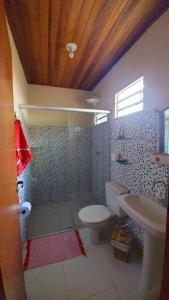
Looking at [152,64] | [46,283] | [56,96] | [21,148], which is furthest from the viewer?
[56,96]

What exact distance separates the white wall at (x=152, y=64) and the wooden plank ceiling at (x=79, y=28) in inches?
3.3

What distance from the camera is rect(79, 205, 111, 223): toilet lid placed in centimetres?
184

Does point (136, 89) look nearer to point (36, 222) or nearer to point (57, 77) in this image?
point (57, 77)

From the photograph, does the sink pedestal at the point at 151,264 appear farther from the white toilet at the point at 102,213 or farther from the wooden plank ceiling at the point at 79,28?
the wooden plank ceiling at the point at 79,28

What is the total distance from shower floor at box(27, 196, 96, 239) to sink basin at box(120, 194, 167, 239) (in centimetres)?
122

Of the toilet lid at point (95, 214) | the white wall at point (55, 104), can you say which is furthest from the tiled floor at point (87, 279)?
the white wall at point (55, 104)

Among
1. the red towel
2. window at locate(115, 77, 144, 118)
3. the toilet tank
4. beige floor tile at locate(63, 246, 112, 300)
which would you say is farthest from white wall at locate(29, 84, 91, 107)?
beige floor tile at locate(63, 246, 112, 300)

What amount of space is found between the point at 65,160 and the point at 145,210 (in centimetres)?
183

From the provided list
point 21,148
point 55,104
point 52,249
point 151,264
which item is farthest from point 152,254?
point 55,104

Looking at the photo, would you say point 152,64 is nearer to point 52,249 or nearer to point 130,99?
point 130,99

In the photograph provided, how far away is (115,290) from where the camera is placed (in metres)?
1.37

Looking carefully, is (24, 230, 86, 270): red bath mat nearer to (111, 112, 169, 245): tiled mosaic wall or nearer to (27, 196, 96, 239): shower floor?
(27, 196, 96, 239): shower floor

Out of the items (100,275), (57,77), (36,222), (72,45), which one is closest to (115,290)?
(100,275)

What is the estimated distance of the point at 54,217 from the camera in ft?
8.41
